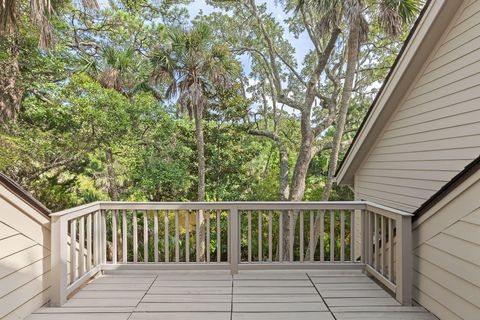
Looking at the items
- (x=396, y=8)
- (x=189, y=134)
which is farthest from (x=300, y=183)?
(x=396, y=8)

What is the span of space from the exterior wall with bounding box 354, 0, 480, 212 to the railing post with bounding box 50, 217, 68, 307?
416 cm

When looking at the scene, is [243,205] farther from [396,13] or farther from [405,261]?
[396,13]

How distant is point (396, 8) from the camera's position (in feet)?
23.6

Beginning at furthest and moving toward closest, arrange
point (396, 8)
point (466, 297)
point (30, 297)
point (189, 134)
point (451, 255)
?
point (189, 134) → point (396, 8) → point (30, 297) → point (451, 255) → point (466, 297)

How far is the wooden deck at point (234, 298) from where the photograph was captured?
2742 mm

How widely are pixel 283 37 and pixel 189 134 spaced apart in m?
6.05

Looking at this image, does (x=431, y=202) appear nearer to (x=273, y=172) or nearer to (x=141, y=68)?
(x=141, y=68)

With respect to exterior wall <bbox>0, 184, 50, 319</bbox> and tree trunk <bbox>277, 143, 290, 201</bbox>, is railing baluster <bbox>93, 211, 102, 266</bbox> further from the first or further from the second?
tree trunk <bbox>277, 143, 290, 201</bbox>

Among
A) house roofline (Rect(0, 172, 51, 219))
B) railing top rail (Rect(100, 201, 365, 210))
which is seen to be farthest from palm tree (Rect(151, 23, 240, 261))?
house roofline (Rect(0, 172, 51, 219))

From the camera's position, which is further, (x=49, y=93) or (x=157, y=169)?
(x=157, y=169)

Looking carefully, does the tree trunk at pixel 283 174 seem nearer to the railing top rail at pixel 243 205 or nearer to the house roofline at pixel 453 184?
the railing top rail at pixel 243 205

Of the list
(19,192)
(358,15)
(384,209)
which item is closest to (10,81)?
(19,192)

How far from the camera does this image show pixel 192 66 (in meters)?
9.68

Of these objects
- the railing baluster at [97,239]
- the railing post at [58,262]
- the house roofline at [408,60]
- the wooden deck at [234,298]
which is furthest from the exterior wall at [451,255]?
the railing baluster at [97,239]
